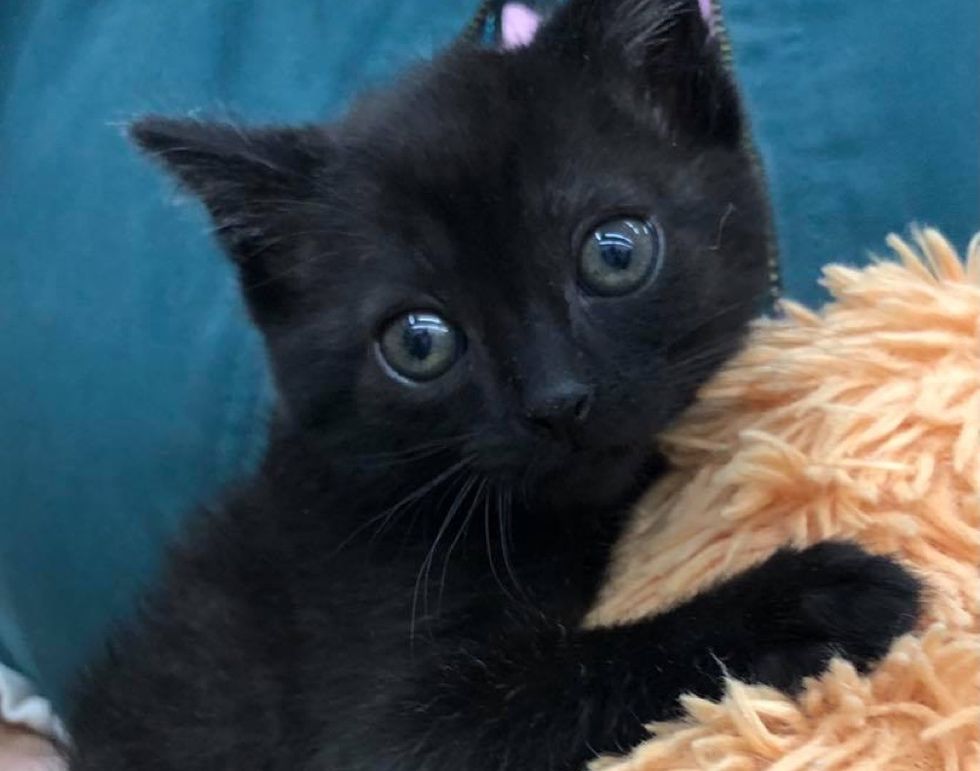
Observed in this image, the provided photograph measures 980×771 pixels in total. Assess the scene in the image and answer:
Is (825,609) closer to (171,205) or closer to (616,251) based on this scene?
(616,251)

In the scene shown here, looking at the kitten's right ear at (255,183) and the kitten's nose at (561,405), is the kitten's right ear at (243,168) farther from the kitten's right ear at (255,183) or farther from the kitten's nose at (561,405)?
the kitten's nose at (561,405)

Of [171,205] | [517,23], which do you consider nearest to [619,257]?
[517,23]

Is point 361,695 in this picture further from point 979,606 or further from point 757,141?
point 757,141

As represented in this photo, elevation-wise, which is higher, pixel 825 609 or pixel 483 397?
pixel 483 397

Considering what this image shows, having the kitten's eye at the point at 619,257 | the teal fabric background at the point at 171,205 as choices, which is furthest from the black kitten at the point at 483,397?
the teal fabric background at the point at 171,205

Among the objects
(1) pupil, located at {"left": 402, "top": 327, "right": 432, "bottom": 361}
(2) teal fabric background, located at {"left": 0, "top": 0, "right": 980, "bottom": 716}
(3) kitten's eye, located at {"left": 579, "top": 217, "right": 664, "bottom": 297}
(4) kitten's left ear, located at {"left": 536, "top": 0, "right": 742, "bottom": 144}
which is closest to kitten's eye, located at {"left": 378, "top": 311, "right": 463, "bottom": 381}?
(1) pupil, located at {"left": 402, "top": 327, "right": 432, "bottom": 361}

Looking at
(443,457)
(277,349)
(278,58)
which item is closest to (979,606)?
(443,457)

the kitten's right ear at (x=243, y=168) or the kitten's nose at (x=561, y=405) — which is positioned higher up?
the kitten's right ear at (x=243, y=168)
